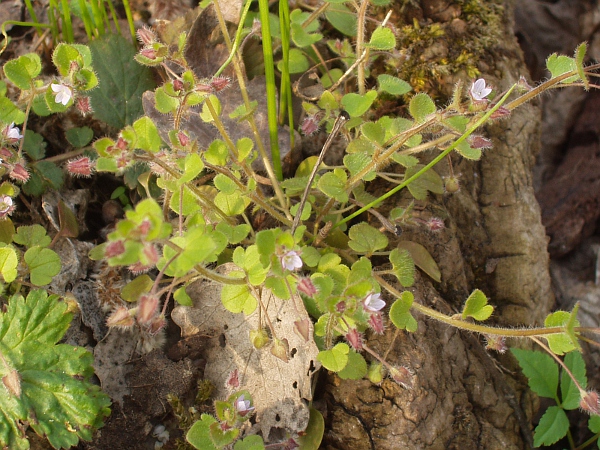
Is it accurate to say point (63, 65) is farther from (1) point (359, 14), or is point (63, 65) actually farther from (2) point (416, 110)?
(2) point (416, 110)

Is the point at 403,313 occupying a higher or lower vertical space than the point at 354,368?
higher

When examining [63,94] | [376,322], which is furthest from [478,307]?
[63,94]

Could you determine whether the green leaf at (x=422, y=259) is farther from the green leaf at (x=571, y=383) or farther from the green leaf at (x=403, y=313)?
the green leaf at (x=571, y=383)

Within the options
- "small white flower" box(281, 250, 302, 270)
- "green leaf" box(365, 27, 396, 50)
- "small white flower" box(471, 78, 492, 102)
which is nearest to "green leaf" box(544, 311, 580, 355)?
"small white flower" box(471, 78, 492, 102)

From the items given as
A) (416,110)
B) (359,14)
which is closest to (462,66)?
(359,14)

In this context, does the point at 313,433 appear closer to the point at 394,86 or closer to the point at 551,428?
the point at 551,428

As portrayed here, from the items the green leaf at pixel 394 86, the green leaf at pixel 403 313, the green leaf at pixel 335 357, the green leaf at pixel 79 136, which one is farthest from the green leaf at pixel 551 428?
the green leaf at pixel 79 136
